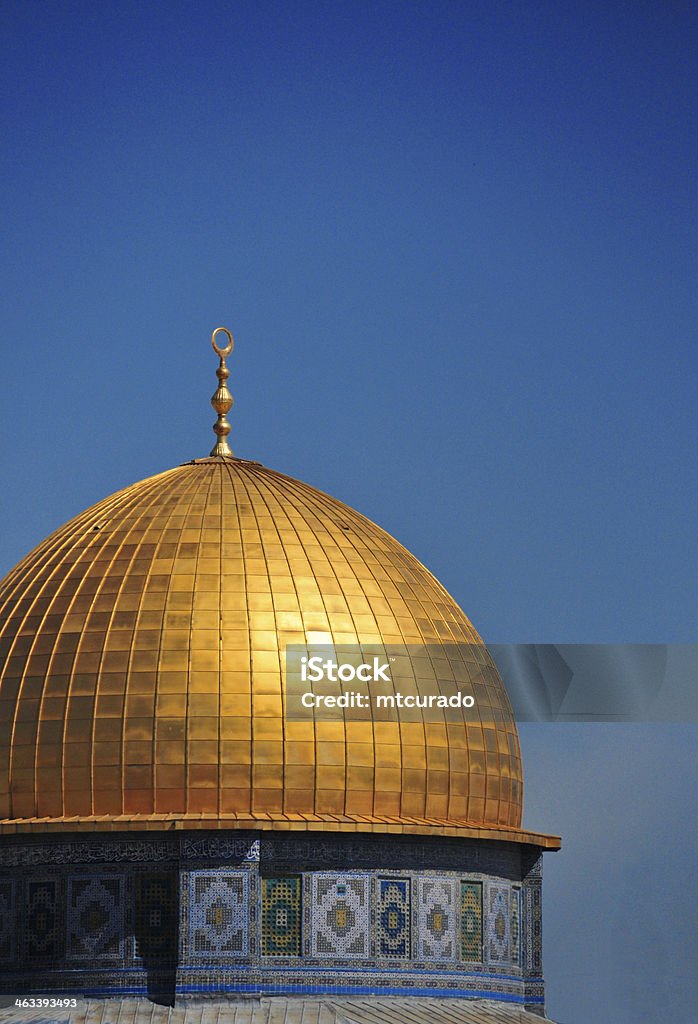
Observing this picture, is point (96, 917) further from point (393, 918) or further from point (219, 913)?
point (393, 918)

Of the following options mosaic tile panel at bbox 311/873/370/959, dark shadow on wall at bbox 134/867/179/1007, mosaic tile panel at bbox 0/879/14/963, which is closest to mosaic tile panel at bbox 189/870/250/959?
dark shadow on wall at bbox 134/867/179/1007

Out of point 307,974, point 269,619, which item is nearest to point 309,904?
point 307,974

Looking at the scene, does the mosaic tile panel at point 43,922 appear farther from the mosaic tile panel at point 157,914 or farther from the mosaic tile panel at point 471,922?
the mosaic tile panel at point 471,922

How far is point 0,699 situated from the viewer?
54906mm

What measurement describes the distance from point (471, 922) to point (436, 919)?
32.3 inches

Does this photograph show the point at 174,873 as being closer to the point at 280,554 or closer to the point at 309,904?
the point at 309,904

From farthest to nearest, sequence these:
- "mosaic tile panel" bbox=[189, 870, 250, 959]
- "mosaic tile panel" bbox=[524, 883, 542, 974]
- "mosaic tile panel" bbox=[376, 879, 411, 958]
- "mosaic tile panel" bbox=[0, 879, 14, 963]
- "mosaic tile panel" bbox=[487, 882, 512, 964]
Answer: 1. "mosaic tile panel" bbox=[524, 883, 542, 974]
2. "mosaic tile panel" bbox=[487, 882, 512, 964]
3. "mosaic tile panel" bbox=[376, 879, 411, 958]
4. "mosaic tile panel" bbox=[0, 879, 14, 963]
5. "mosaic tile panel" bbox=[189, 870, 250, 959]

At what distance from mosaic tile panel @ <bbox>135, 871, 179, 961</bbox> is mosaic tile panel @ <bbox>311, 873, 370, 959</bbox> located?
2106 mm

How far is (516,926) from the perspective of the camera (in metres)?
56.2

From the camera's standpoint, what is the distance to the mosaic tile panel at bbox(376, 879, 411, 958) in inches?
2112

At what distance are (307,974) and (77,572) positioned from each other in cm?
765

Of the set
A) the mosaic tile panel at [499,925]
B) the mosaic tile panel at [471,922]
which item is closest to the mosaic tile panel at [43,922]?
the mosaic tile panel at [471,922]

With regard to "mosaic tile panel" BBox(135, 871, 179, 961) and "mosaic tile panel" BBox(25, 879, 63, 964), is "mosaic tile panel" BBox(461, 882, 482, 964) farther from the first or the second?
"mosaic tile panel" BBox(25, 879, 63, 964)

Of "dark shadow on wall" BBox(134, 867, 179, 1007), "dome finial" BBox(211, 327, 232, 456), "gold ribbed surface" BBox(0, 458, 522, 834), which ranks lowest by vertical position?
"dark shadow on wall" BBox(134, 867, 179, 1007)
